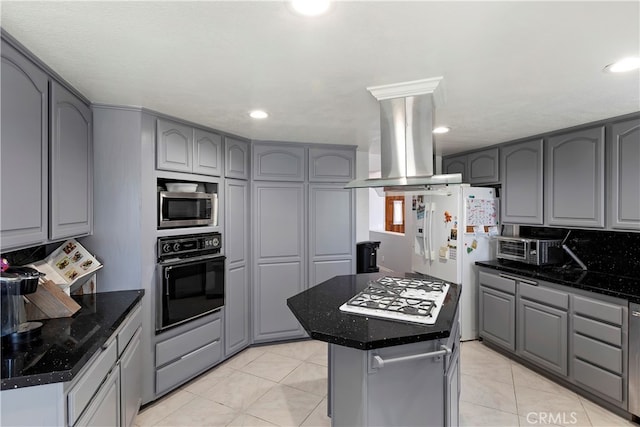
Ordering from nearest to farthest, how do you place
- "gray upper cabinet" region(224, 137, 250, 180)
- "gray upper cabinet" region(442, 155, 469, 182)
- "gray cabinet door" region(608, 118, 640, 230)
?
1. "gray cabinet door" region(608, 118, 640, 230)
2. "gray upper cabinet" region(224, 137, 250, 180)
3. "gray upper cabinet" region(442, 155, 469, 182)

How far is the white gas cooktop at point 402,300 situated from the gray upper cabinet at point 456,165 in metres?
2.15

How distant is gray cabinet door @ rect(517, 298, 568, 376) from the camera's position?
2.78m

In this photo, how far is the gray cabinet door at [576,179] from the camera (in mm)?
2746

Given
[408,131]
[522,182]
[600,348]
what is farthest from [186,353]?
A: [522,182]

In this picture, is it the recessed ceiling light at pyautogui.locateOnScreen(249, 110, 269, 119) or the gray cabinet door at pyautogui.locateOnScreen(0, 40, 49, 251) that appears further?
the recessed ceiling light at pyautogui.locateOnScreen(249, 110, 269, 119)

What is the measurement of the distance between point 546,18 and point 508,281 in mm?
2661

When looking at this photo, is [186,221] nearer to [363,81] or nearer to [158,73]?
[158,73]

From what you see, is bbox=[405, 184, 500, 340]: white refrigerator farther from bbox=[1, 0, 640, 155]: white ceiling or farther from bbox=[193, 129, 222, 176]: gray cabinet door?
bbox=[193, 129, 222, 176]: gray cabinet door

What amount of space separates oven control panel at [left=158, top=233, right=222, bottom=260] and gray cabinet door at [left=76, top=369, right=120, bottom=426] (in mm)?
929

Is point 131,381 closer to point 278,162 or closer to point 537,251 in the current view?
point 278,162

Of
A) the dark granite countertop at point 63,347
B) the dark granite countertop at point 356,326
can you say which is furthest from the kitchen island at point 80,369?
the dark granite countertop at point 356,326

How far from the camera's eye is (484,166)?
3.90 metres

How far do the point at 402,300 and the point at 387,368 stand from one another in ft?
1.63

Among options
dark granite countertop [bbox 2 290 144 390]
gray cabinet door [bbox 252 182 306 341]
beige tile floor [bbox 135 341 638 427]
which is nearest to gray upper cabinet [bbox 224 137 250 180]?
gray cabinet door [bbox 252 182 306 341]
